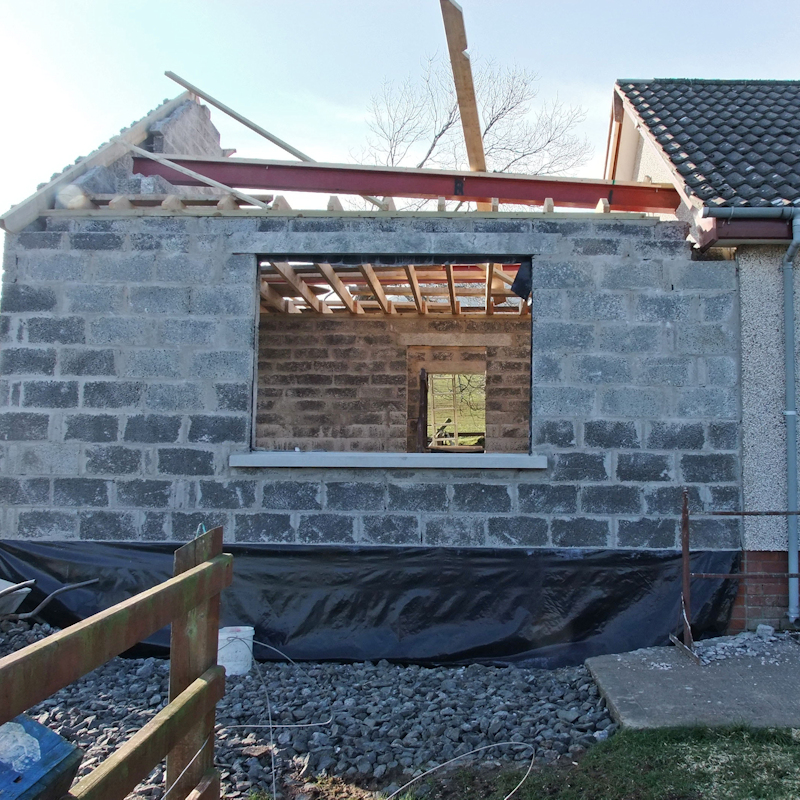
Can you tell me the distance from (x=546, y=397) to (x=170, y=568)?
3.25 m

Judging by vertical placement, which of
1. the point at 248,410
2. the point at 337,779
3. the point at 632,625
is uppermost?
the point at 248,410

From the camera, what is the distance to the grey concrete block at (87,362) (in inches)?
238

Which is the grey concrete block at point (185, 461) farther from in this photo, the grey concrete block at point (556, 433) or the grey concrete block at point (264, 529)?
the grey concrete block at point (556, 433)

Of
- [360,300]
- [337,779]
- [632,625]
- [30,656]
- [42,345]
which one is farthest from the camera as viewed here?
[360,300]

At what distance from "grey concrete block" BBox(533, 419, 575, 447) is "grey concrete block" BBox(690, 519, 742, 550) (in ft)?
3.69

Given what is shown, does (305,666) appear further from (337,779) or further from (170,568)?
(337,779)

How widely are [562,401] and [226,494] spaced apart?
2722 millimetres

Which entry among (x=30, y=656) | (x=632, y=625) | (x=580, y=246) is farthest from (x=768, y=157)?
(x=30, y=656)

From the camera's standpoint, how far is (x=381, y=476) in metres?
5.91

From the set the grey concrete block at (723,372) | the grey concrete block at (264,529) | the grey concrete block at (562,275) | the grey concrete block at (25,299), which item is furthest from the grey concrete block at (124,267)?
the grey concrete block at (723,372)

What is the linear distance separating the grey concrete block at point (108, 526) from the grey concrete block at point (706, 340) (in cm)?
451

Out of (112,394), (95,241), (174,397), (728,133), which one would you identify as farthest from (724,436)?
(95,241)

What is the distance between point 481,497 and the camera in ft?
19.2

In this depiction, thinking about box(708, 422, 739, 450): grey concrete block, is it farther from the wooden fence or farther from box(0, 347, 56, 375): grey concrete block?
box(0, 347, 56, 375): grey concrete block
